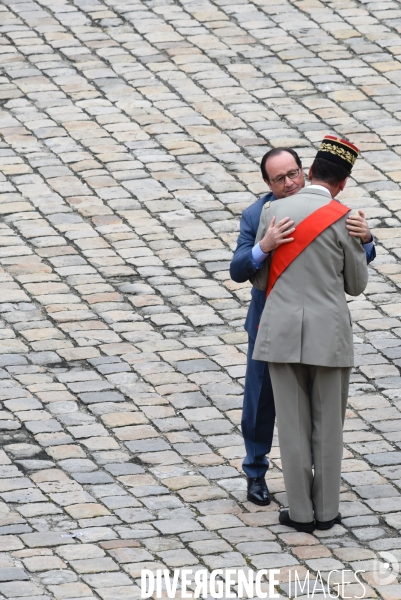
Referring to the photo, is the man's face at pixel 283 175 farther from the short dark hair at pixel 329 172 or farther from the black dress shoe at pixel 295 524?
the black dress shoe at pixel 295 524

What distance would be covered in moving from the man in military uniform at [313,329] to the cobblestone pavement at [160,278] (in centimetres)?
28

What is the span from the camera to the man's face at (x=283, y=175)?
220 inches

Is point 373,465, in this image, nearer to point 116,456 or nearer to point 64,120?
point 116,456

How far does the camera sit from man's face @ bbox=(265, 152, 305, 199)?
5.59 meters

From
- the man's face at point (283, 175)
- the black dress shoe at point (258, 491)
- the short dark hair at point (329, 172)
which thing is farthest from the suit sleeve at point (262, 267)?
the black dress shoe at point (258, 491)

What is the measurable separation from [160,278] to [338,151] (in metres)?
3.13

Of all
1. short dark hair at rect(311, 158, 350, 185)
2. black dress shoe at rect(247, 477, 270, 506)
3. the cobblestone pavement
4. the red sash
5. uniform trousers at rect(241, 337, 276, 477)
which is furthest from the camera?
black dress shoe at rect(247, 477, 270, 506)

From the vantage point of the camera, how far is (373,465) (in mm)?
6344

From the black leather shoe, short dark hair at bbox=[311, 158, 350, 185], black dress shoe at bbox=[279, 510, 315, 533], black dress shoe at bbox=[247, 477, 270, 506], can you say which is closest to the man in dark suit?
black dress shoe at bbox=[247, 477, 270, 506]

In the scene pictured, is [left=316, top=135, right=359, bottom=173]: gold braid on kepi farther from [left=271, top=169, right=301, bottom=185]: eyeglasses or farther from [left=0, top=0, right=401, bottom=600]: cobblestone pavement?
[left=0, top=0, right=401, bottom=600]: cobblestone pavement

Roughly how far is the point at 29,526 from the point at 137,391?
1.56m

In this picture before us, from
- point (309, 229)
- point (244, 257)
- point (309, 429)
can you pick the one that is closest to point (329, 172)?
point (309, 229)

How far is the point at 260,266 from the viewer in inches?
218

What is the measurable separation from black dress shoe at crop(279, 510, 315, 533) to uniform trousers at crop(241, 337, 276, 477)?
0.28m
